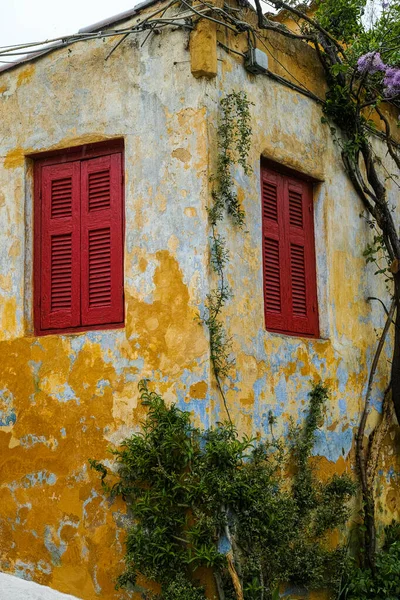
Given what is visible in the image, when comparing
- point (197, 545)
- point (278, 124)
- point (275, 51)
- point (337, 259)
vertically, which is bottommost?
point (197, 545)

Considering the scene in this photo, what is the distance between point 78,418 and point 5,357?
3.10 feet

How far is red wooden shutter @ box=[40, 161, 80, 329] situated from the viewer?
22.7ft

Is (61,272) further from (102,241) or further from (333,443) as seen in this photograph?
(333,443)

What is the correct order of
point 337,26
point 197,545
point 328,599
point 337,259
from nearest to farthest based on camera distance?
1. point 197,545
2. point 328,599
3. point 337,259
4. point 337,26

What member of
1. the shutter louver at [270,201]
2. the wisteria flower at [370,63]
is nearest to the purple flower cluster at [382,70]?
the wisteria flower at [370,63]

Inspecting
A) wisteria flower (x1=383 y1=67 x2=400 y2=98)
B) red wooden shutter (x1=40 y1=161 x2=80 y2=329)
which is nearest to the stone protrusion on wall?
red wooden shutter (x1=40 y1=161 x2=80 y2=329)

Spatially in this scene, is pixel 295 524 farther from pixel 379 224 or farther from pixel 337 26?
pixel 337 26

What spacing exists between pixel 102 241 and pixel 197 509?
2.27 m

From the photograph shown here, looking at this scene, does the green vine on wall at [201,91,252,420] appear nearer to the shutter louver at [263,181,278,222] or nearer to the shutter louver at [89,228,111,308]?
the shutter louver at [263,181,278,222]

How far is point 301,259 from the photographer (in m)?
7.46

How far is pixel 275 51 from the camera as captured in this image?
7.26 metres

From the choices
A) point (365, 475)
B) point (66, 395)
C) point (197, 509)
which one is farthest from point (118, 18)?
point (365, 475)

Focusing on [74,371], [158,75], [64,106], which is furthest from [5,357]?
[158,75]

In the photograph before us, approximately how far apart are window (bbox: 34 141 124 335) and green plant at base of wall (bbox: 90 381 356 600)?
926 millimetres
